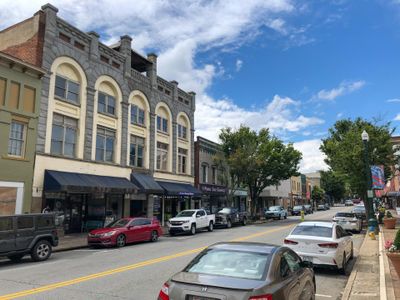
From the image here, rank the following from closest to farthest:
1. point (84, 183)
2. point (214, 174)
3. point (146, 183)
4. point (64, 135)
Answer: point (84, 183) → point (64, 135) → point (146, 183) → point (214, 174)

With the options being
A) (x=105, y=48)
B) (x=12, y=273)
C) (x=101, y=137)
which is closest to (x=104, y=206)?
Answer: (x=101, y=137)

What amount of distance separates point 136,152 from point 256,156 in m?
13.3

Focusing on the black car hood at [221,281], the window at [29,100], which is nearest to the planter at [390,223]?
the window at [29,100]

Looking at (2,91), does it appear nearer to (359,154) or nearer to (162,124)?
(162,124)

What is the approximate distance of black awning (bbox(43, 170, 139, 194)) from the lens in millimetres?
20828

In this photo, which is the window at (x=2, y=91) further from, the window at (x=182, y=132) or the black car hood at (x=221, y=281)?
the window at (x=182, y=132)

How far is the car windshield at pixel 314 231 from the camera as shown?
11.4 metres

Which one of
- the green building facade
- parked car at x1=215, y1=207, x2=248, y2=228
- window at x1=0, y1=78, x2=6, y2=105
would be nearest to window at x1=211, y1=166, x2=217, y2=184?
parked car at x1=215, y1=207, x2=248, y2=228

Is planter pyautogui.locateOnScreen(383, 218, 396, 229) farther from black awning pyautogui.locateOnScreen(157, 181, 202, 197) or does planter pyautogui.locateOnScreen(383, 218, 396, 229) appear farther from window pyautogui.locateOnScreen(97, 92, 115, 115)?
window pyautogui.locateOnScreen(97, 92, 115, 115)

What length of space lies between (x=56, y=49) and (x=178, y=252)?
15.3 meters

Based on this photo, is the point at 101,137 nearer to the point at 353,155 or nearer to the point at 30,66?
the point at 30,66

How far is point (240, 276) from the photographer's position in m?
5.01

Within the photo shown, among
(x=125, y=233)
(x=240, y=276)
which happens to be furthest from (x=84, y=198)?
(x=240, y=276)

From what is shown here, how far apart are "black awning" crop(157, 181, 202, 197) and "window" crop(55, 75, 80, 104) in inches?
409
